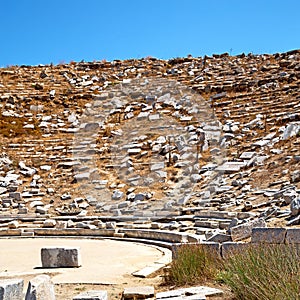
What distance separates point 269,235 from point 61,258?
15.0 feet

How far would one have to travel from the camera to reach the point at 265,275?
6250mm

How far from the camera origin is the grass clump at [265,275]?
211 inches

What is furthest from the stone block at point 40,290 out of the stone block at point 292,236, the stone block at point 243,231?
the stone block at point 243,231

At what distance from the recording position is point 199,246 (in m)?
9.19

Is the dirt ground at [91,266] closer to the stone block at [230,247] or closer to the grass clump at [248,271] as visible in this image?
the grass clump at [248,271]

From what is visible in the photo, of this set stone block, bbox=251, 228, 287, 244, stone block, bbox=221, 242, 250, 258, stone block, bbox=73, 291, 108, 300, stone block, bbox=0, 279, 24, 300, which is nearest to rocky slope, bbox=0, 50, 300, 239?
stone block, bbox=221, 242, 250, 258

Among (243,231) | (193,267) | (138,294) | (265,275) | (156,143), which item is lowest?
(138,294)

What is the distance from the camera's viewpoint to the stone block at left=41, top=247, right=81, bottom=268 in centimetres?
1106

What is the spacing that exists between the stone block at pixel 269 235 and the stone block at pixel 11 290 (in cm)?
376

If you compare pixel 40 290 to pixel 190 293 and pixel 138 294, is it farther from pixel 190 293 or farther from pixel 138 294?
pixel 190 293

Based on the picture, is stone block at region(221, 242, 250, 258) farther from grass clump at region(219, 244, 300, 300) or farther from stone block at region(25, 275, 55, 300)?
stone block at region(25, 275, 55, 300)

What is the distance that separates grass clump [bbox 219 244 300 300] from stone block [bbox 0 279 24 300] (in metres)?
2.63

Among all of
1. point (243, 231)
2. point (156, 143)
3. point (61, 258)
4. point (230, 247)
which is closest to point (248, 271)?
point (230, 247)

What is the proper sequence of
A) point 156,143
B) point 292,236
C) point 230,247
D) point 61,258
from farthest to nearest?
point 156,143, point 61,258, point 230,247, point 292,236
